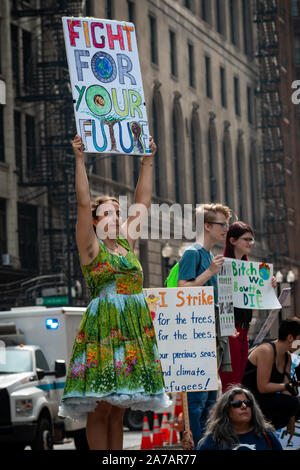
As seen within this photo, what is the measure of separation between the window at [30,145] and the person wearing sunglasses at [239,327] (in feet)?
102

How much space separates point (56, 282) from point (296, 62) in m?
52.5

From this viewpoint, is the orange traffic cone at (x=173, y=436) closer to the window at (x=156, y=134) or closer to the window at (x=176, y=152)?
the window at (x=156, y=134)

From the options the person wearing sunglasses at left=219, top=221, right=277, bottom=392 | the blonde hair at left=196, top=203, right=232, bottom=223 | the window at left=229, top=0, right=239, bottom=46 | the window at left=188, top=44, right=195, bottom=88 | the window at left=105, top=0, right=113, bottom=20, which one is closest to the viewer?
the blonde hair at left=196, top=203, right=232, bottom=223

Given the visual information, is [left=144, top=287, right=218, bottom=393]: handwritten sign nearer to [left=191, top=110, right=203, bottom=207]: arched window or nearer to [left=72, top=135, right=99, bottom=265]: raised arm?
[left=72, top=135, right=99, bottom=265]: raised arm

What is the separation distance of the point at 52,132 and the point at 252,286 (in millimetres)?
31604

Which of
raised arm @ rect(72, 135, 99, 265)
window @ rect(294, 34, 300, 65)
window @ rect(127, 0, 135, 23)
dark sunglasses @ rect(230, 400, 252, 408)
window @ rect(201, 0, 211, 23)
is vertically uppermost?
window @ rect(294, 34, 300, 65)

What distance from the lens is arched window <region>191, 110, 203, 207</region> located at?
2266 inches

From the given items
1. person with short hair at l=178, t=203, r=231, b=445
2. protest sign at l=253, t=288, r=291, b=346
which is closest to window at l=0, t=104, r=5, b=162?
protest sign at l=253, t=288, r=291, b=346

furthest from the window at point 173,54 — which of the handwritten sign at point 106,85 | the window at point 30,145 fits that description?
the handwritten sign at point 106,85

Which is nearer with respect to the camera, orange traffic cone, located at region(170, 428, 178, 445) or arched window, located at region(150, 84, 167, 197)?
orange traffic cone, located at region(170, 428, 178, 445)

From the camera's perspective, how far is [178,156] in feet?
181

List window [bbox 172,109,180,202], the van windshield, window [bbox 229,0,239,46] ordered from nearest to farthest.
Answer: the van windshield → window [bbox 172,109,180,202] → window [bbox 229,0,239,46]

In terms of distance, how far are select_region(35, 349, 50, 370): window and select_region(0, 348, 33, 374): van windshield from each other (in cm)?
28
